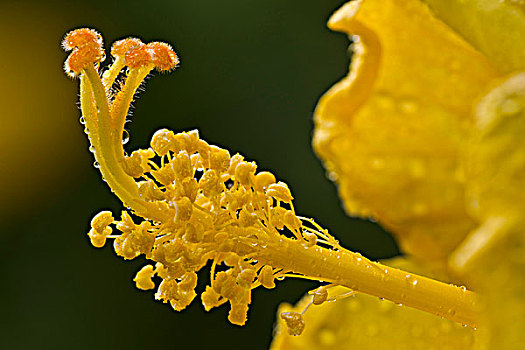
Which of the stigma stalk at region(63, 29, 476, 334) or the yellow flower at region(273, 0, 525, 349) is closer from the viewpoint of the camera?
the stigma stalk at region(63, 29, 476, 334)

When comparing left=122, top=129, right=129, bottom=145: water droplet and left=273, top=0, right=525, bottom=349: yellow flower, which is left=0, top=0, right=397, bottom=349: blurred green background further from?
left=122, top=129, right=129, bottom=145: water droplet

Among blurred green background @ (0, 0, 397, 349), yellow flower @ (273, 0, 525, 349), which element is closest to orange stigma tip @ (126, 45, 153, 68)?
yellow flower @ (273, 0, 525, 349)

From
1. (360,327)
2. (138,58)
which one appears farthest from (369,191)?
(138,58)

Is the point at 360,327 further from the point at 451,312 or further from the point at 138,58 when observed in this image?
the point at 138,58

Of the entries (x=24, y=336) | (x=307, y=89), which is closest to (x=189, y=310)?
(x=24, y=336)

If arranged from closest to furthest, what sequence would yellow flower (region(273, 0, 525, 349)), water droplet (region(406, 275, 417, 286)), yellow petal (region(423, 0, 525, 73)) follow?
yellow petal (region(423, 0, 525, 73))
water droplet (region(406, 275, 417, 286))
yellow flower (region(273, 0, 525, 349))

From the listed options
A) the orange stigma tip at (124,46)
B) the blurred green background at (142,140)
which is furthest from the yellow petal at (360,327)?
the orange stigma tip at (124,46)
